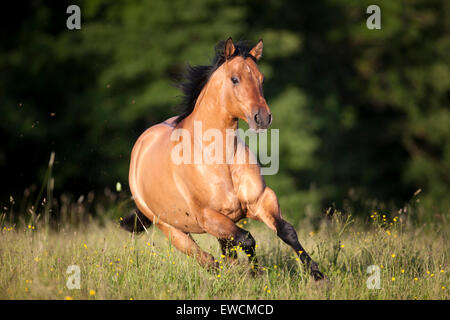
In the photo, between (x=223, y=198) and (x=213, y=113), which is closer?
(x=223, y=198)

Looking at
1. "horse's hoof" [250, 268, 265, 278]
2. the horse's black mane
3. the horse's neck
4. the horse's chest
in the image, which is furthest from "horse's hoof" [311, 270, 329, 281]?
the horse's black mane

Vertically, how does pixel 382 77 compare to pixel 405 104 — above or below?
above

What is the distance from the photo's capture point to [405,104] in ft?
66.0

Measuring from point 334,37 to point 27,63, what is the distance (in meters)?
11.4

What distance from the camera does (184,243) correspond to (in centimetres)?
535

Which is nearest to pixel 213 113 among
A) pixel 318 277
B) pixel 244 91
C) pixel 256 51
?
pixel 244 91

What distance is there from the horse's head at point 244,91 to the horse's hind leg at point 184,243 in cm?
135

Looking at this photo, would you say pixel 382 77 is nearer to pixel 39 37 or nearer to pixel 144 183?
pixel 39 37

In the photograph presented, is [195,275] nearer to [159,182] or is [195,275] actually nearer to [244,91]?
[159,182]

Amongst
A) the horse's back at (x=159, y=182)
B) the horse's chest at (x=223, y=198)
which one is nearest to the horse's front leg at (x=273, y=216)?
the horse's chest at (x=223, y=198)

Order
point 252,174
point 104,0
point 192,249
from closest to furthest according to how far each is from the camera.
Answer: point 252,174, point 192,249, point 104,0

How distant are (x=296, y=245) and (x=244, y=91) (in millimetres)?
1382

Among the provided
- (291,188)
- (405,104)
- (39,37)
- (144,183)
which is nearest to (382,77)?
(405,104)

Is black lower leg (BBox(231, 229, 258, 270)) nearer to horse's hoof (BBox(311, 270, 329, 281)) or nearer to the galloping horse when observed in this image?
the galloping horse
